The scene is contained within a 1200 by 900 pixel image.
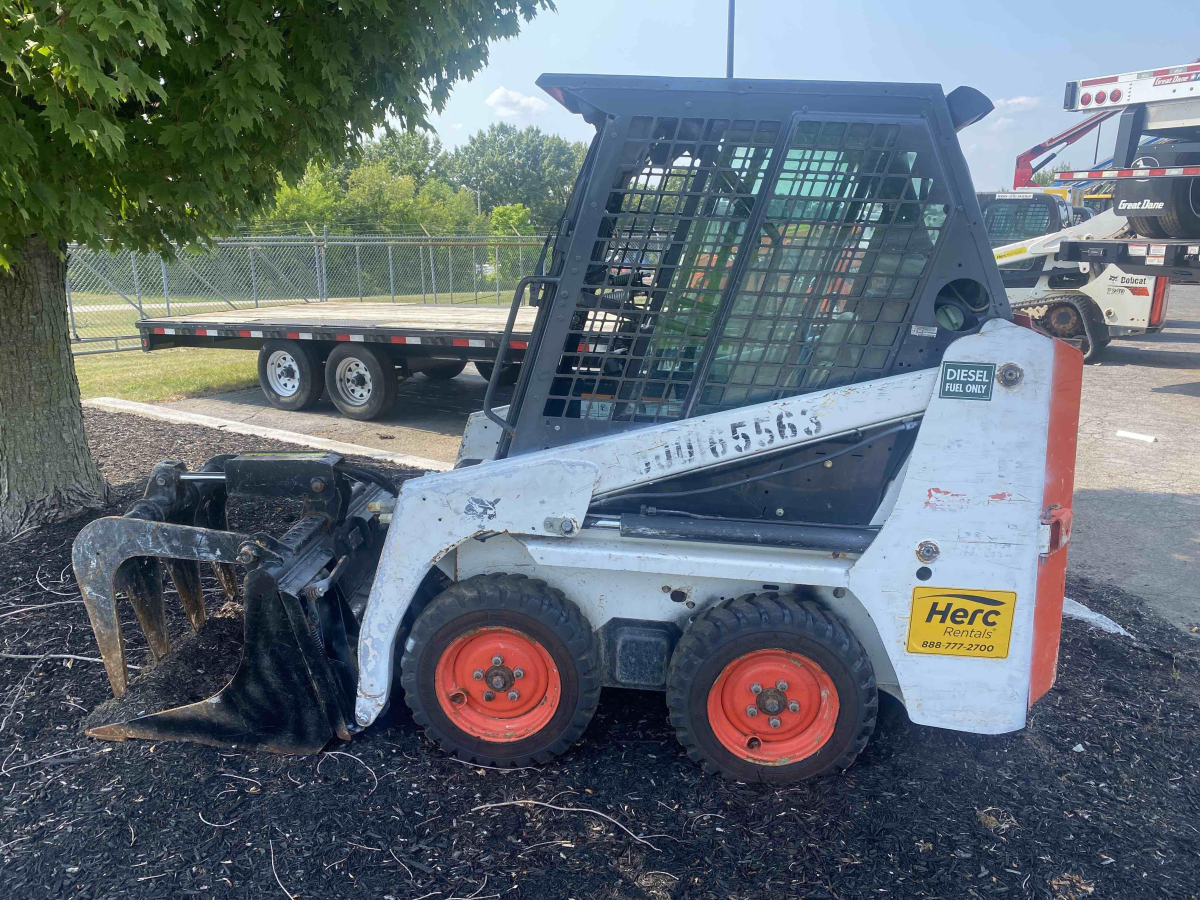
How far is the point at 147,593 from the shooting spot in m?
3.33

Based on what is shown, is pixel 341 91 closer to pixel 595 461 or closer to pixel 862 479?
pixel 595 461

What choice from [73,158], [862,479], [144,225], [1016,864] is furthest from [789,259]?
[144,225]

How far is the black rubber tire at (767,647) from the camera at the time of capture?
→ 2.83 meters

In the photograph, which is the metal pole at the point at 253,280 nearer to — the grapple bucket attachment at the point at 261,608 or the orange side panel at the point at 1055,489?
the grapple bucket attachment at the point at 261,608

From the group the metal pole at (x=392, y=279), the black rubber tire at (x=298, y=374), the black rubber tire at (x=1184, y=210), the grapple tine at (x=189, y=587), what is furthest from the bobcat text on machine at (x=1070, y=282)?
the grapple tine at (x=189, y=587)

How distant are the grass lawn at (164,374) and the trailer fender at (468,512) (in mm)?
8151

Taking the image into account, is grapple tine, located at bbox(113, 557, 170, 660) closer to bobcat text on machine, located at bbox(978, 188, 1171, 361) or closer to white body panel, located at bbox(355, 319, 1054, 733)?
white body panel, located at bbox(355, 319, 1054, 733)

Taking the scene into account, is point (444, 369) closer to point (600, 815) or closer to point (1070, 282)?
point (600, 815)

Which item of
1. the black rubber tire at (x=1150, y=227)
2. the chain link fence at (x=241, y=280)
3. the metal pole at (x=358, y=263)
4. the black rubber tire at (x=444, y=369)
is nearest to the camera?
the black rubber tire at (x=444, y=369)

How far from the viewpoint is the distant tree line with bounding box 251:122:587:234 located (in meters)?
26.5

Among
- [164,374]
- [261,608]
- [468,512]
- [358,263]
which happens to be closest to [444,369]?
[164,374]

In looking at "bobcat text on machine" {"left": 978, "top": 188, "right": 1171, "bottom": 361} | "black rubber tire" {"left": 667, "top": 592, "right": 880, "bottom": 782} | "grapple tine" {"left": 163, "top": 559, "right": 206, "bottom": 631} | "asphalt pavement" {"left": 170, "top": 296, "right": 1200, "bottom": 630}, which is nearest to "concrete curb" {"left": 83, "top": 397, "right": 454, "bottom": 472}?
"asphalt pavement" {"left": 170, "top": 296, "right": 1200, "bottom": 630}

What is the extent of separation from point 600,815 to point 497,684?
56cm

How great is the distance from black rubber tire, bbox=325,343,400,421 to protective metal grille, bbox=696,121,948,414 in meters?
6.43
